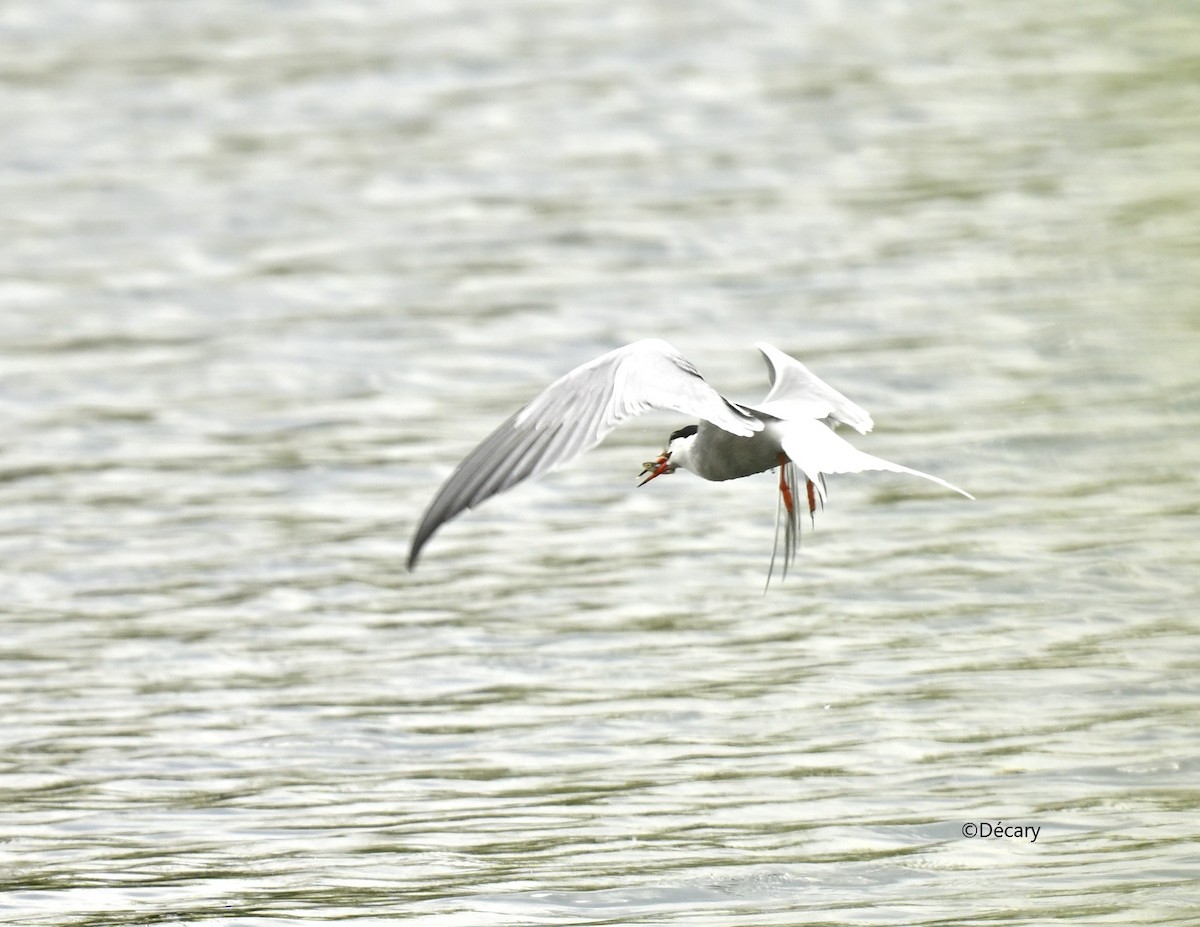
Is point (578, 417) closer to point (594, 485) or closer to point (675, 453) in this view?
point (675, 453)

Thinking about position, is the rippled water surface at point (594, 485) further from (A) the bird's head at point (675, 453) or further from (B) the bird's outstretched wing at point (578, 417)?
(B) the bird's outstretched wing at point (578, 417)

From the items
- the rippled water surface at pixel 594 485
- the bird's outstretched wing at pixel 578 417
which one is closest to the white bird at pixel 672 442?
the bird's outstretched wing at pixel 578 417

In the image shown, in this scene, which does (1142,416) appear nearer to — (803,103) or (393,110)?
(803,103)

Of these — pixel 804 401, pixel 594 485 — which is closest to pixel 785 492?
pixel 804 401

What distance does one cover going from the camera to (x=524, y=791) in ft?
26.6

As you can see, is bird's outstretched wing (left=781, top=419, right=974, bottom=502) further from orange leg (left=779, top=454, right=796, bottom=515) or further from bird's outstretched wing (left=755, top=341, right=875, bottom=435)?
orange leg (left=779, top=454, right=796, bottom=515)

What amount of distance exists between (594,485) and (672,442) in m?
3.37

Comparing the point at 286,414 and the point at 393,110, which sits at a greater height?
the point at 393,110

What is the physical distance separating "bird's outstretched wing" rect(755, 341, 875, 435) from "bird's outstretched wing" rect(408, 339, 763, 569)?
0.42m

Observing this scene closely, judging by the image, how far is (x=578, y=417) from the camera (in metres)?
7.11

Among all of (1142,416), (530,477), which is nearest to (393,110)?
(1142,416)

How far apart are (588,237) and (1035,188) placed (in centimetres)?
306

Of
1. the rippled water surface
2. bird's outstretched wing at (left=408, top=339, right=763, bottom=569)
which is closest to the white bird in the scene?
bird's outstretched wing at (left=408, top=339, right=763, bottom=569)

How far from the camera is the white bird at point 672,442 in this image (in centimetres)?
682
